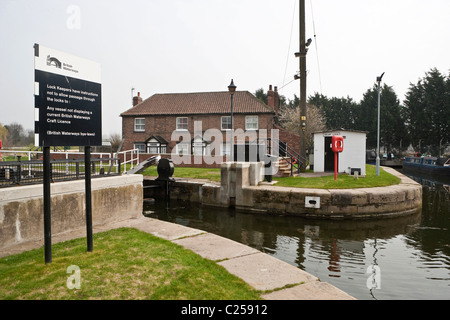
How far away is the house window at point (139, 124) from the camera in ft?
103

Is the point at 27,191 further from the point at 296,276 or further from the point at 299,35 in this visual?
the point at 299,35

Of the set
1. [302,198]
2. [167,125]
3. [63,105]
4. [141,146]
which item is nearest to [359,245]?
[302,198]

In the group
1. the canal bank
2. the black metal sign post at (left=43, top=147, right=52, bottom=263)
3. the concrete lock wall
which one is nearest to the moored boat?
the canal bank

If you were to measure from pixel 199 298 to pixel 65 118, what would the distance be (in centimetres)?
305

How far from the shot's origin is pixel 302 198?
1177cm

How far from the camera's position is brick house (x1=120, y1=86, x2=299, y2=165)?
2875 cm

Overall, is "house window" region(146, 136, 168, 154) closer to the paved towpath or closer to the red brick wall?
the red brick wall

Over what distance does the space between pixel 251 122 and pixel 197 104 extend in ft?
20.0

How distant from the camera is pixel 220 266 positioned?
4.58m

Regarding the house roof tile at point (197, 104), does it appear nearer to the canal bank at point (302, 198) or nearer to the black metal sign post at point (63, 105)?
the canal bank at point (302, 198)

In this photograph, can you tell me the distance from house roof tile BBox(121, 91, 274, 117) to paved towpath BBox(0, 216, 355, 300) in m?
23.1

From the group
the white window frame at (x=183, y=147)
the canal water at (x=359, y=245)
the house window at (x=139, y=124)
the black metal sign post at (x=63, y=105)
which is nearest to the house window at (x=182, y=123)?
the white window frame at (x=183, y=147)

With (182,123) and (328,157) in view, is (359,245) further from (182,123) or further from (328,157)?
(182,123)
